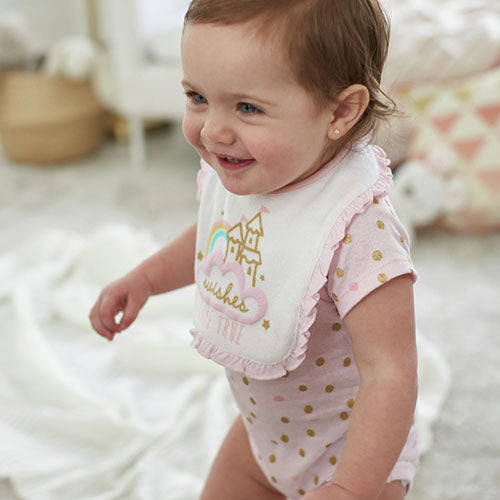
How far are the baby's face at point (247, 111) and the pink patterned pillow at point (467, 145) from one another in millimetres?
1176

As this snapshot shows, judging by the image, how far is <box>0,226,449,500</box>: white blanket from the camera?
1054mm

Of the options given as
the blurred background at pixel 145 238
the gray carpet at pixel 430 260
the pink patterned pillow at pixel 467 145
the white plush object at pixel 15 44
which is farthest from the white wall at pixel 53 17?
the pink patterned pillow at pixel 467 145

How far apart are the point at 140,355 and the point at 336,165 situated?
2.41 ft

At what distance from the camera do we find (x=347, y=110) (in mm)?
629

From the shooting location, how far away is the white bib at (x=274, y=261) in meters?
0.65

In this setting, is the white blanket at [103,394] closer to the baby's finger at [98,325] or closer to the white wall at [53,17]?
the baby's finger at [98,325]

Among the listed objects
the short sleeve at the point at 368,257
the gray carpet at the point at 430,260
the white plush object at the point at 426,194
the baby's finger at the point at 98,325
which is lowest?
the gray carpet at the point at 430,260

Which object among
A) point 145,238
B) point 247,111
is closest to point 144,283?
point 247,111

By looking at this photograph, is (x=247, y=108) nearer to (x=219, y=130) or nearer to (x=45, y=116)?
(x=219, y=130)

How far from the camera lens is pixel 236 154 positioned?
62cm

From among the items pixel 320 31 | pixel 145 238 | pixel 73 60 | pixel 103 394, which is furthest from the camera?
pixel 73 60

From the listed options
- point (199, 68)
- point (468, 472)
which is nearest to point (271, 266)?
point (199, 68)

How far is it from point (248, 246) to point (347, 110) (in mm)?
163

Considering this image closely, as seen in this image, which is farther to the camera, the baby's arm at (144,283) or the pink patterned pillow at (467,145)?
the pink patterned pillow at (467,145)
